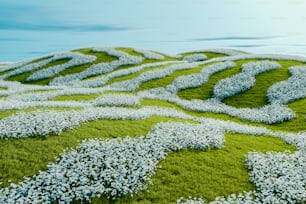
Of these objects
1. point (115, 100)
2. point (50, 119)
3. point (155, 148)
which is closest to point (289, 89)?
point (115, 100)

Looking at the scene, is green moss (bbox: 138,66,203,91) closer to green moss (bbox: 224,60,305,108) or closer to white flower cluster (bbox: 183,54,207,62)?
green moss (bbox: 224,60,305,108)

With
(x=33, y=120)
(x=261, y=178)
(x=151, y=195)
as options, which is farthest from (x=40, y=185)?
(x=261, y=178)

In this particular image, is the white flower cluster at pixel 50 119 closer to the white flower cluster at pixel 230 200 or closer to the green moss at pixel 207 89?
the white flower cluster at pixel 230 200

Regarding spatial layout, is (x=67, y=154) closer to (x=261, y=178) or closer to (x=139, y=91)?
(x=261, y=178)

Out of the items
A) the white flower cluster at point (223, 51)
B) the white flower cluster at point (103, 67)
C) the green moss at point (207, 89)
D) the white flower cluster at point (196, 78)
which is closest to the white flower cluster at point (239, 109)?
the green moss at point (207, 89)

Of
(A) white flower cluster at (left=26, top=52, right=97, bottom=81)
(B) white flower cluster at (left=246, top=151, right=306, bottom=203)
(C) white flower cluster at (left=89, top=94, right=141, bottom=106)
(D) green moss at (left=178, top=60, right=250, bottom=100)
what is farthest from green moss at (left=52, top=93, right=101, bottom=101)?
(A) white flower cluster at (left=26, top=52, right=97, bottom=81)
